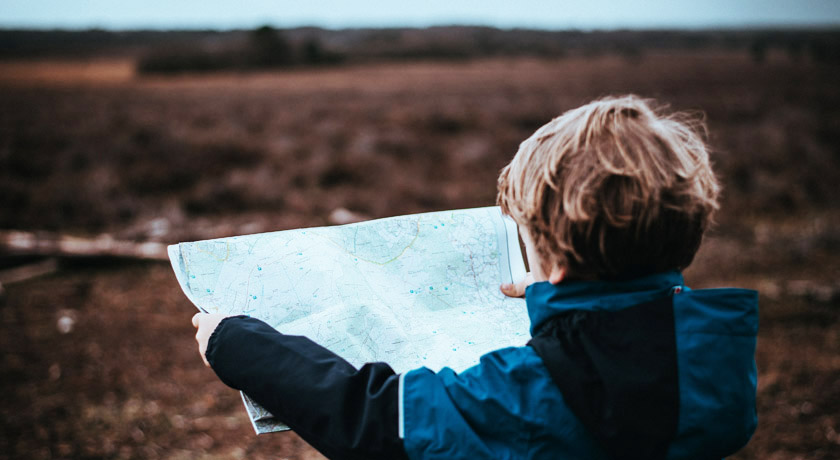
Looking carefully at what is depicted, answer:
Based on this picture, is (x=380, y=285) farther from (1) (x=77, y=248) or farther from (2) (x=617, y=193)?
(1) (x=77, y=248)

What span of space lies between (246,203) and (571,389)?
336 inches

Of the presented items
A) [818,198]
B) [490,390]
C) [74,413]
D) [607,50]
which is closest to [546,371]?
[490,390]

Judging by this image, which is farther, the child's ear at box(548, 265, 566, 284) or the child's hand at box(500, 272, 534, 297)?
the child's hand at box(500, 272, 534, 297)

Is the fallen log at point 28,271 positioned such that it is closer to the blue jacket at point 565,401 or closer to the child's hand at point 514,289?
the child's hand at point 514,289

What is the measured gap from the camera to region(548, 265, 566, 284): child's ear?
3.39ft

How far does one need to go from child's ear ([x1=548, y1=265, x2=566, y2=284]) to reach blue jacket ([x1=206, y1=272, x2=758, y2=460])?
17 millimetres

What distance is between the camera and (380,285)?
1.42 metres

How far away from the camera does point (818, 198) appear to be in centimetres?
896

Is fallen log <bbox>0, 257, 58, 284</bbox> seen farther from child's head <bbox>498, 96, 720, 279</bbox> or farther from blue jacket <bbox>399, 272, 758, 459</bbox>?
child's head <bbox>498, 96, 720, 279</bbox>

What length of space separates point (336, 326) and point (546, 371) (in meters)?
0.53

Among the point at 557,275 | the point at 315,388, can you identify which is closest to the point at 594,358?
the point at 557,275

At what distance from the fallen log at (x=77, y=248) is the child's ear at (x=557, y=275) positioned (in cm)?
588

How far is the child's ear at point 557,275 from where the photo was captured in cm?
103

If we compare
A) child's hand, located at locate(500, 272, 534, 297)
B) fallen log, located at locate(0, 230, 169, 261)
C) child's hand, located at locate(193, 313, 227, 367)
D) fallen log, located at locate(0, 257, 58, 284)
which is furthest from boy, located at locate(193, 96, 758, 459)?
fallen log, located at locate(0, 257, 58, 284)
